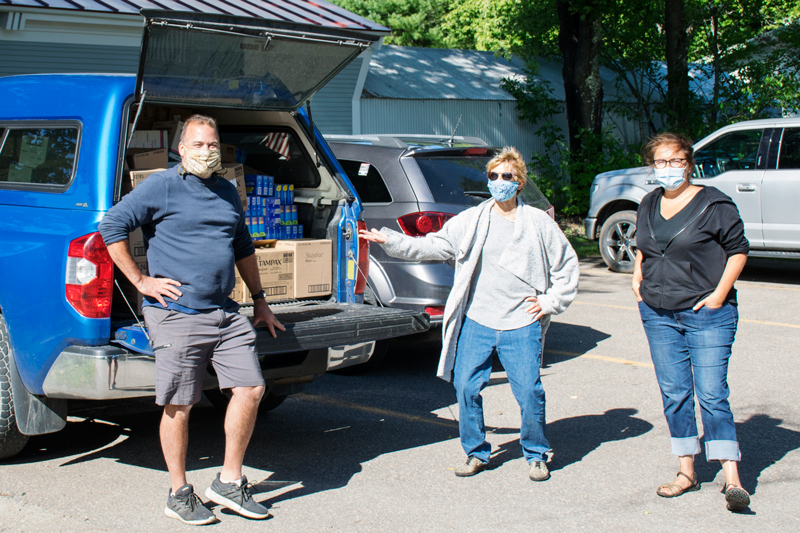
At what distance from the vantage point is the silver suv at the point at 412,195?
248 inches

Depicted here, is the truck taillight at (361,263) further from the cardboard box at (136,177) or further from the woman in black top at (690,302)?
the woman in black top at (690,302)

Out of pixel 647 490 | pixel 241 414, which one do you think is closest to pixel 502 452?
pixel 647 490

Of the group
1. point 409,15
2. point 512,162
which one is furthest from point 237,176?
point 409,15

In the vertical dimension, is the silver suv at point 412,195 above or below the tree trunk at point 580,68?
below

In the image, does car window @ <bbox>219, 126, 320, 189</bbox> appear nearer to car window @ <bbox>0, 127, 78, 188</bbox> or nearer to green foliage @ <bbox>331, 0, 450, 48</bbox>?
car window @ <bbox>0, 127, 78, 188</bbox>

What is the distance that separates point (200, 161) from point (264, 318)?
869mm

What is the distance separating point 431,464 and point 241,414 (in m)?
1.28

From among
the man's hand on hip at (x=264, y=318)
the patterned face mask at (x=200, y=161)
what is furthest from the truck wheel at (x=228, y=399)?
the patterned face mask at (x=200, y=161)

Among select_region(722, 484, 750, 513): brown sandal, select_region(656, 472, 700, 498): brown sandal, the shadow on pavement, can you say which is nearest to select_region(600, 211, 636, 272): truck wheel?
the shadow on pavement

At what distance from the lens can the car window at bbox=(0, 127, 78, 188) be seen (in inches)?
173

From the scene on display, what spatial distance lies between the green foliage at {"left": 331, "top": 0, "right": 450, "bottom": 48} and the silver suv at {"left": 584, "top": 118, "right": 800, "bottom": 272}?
26.1m

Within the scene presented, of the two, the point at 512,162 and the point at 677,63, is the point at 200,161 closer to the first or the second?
the point at 512,162

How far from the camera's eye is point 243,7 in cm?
1302

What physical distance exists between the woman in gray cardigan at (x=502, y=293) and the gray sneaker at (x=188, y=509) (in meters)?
1.38
